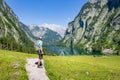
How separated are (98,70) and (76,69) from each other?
4.14m

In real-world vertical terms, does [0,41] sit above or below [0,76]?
above

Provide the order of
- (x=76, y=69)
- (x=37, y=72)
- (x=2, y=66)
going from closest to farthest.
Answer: (x=37, y=72) → (x=2, y=66) → (x=76, y=69)

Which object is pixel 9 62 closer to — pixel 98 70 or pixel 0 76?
pixel 0 76

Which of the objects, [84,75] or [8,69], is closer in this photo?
[8,69]

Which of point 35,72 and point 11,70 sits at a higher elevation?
point 11,70

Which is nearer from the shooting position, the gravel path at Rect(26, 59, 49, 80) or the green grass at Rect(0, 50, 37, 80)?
the green grass at Rect(0, 50, 37, 80)

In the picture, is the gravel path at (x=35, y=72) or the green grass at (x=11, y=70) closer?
the green grass at (x=11, y=70)

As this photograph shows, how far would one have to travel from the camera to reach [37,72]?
31562mm

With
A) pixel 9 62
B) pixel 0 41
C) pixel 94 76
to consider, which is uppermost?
pixel 0 41

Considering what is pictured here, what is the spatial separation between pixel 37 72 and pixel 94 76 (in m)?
9.91

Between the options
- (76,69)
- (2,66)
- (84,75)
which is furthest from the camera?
(76,69)

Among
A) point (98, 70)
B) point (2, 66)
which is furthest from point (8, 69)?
point (98, 70)

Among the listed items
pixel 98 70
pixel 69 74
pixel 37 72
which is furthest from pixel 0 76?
pixel 98 70

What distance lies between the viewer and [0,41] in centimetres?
17312
